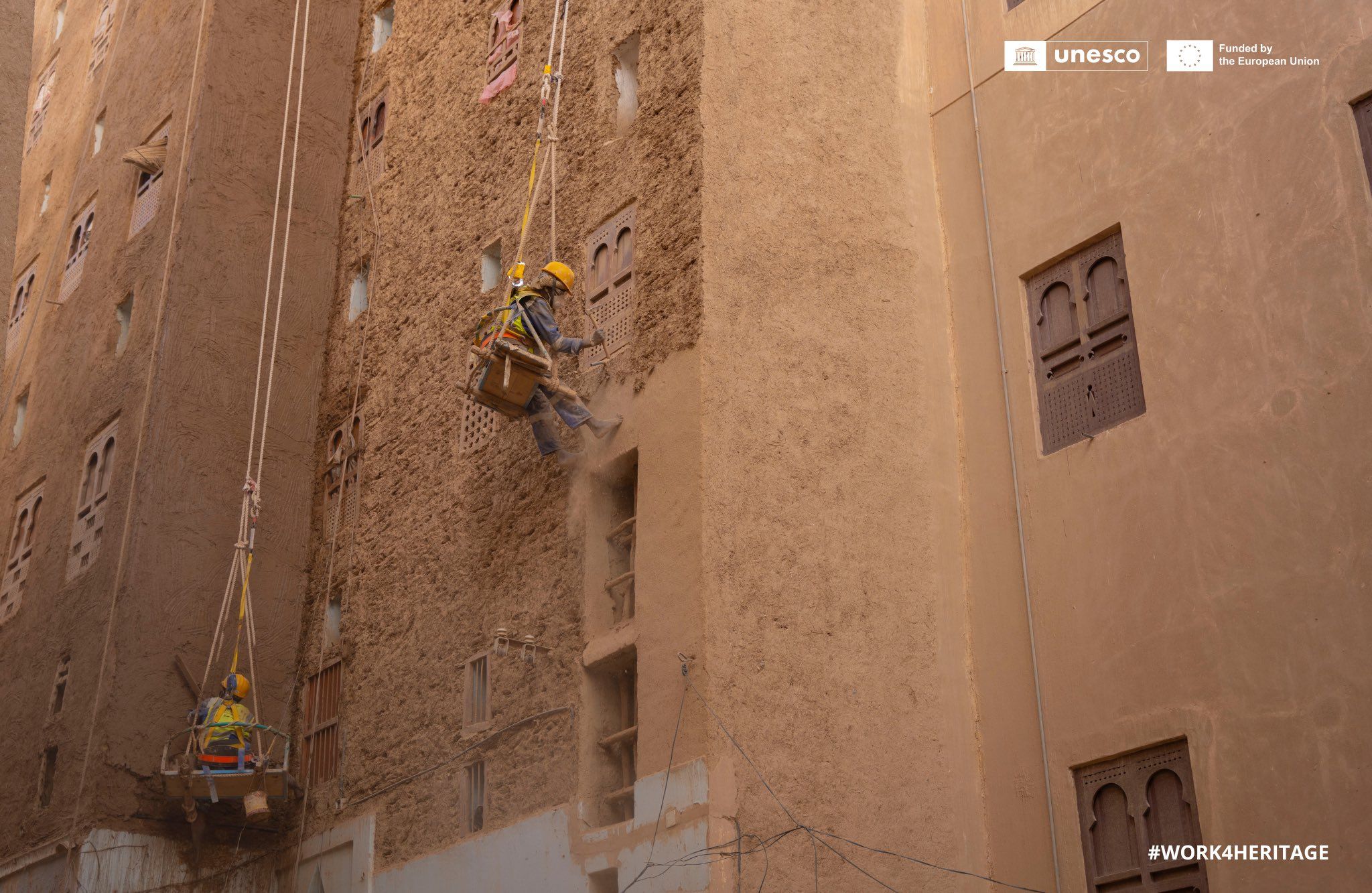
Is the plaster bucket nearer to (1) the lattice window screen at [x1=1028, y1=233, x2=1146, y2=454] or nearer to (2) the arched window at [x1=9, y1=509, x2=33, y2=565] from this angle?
(2) the arched window at [x1=9, y1=509, x2=33, y2=565]

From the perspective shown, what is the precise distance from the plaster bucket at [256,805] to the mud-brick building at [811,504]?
678 millimetres

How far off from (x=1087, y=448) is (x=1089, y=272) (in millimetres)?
1278

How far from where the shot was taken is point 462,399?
40.0 ft

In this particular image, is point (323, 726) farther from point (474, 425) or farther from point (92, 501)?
point (92, 501)

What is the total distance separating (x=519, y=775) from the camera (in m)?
10.1

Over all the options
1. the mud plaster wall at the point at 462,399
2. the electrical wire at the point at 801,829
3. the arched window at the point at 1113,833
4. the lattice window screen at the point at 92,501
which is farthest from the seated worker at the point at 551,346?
the lattice window screen at the point at 92,501

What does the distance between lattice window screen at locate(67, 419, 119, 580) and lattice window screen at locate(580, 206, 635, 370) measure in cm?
611

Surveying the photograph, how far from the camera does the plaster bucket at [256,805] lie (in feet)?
38.5

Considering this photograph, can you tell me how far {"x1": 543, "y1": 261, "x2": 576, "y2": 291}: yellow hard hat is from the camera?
34.2ft

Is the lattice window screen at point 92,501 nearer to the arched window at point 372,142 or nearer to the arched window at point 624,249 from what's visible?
the arched window at point 372,142

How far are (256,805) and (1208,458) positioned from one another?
25.3 ft

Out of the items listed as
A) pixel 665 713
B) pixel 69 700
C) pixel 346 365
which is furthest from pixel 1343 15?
pixel 69 700

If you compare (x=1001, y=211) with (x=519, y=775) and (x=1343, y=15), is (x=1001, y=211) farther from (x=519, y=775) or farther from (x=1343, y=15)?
(x=519, y=775)

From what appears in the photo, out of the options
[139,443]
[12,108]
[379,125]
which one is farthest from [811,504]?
[379,125]
